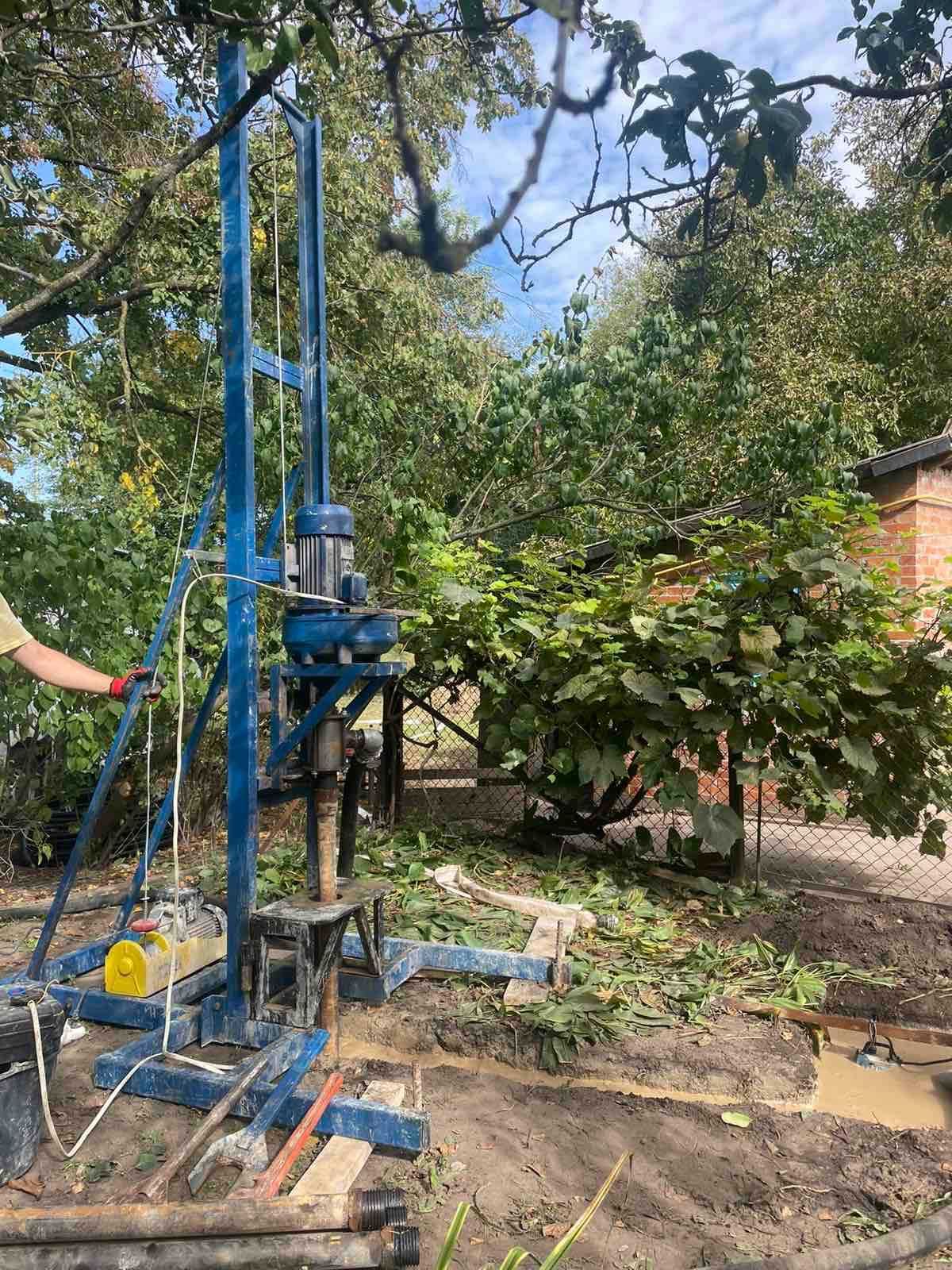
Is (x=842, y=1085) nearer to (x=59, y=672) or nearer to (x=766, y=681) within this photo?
(x=766, y=681)

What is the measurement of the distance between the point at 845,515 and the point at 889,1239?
3596 mm

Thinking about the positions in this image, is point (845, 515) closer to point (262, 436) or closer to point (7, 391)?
point (262, 436)

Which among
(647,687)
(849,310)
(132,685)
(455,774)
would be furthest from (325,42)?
(849,310)

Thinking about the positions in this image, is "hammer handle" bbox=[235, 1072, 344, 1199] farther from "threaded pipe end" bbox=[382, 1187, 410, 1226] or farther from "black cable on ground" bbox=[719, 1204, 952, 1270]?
"black cable on ground" bbox=[719, 1204, 952, 1270]

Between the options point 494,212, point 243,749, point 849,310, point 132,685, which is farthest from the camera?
point 849,310

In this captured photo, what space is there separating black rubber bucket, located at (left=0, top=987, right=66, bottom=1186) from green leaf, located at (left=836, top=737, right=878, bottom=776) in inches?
160

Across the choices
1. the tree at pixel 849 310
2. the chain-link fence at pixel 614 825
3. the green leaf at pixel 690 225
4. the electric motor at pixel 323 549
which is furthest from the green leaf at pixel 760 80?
the tree at pixel 849 310

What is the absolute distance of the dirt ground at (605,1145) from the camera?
2.38 m

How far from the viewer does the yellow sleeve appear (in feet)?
10.1

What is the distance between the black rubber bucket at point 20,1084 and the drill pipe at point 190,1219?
0.42 metres

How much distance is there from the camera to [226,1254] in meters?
2.05

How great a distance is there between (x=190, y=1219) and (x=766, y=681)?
3814 mm

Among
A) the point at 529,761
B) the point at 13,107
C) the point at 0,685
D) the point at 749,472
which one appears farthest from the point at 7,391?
the point at 749,472

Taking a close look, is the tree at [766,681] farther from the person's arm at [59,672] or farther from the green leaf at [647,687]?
the person's arm at [59,672]
